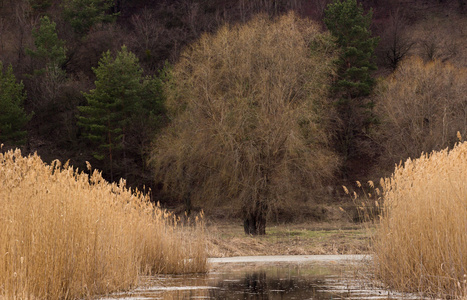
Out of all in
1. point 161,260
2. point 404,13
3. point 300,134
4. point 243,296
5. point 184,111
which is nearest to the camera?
point 243,296

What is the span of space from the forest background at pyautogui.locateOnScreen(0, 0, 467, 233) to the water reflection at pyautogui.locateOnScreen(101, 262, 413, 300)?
1297 cm

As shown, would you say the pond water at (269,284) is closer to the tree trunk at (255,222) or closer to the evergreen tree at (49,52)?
the tree trunk at (255,222)

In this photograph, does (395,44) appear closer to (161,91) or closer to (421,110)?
(421,110)

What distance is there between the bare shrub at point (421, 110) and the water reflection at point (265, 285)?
87.0ft

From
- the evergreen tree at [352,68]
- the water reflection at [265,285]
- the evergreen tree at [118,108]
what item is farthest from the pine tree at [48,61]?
the water reflection at [265,285]

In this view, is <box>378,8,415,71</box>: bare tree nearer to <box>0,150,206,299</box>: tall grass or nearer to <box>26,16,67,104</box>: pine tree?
<box>26,16,67,104</box>: pine tree

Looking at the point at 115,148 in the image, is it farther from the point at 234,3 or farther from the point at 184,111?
the point at 234,3

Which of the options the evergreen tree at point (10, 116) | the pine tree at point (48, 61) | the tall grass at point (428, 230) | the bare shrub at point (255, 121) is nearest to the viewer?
the tall grass at point (428, 230)

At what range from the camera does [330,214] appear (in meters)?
39.7

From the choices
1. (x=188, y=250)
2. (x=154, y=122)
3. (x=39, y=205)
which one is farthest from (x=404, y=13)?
(x=39, y=205)

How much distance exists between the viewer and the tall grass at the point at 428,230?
9195 millimetres

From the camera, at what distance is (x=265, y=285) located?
1192 centimetres

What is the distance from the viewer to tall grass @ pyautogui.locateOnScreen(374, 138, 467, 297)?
30.2 feet

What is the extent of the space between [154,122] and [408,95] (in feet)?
54.8
